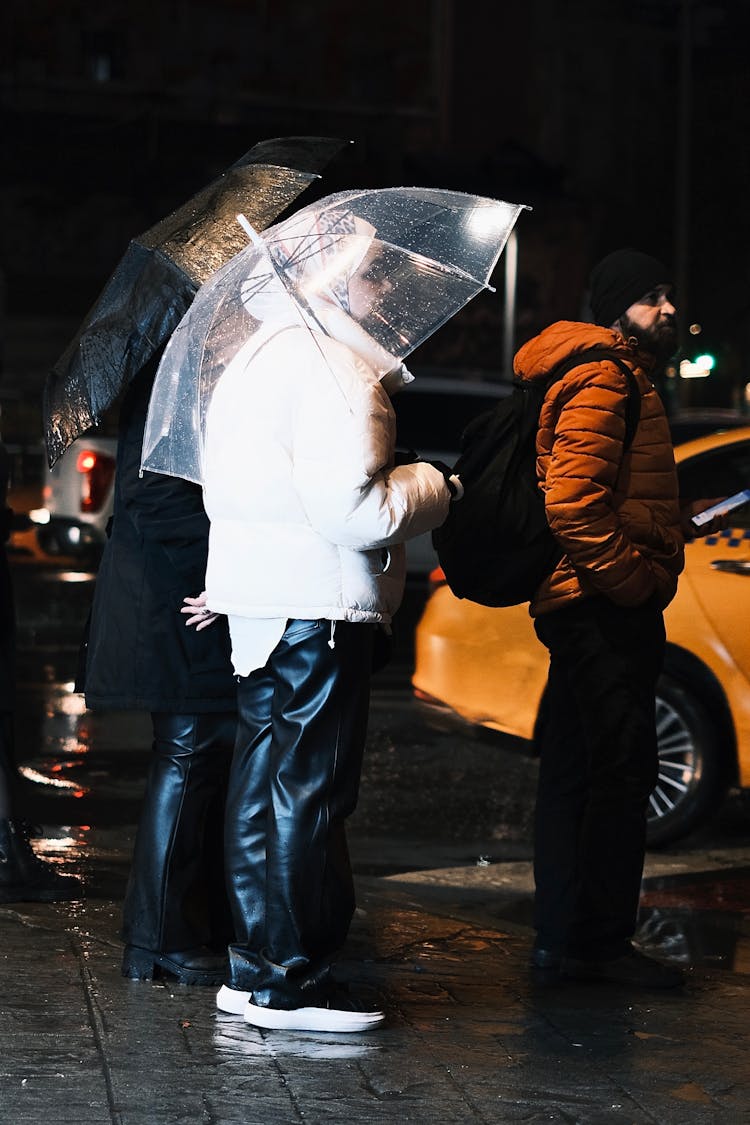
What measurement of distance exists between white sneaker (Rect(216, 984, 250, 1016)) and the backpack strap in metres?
→ 1.72

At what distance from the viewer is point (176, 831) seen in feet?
16.1

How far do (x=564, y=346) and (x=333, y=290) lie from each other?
888mm

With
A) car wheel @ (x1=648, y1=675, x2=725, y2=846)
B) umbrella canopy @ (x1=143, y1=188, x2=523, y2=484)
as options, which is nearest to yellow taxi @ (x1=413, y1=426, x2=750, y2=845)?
car wheel @ (x1=648, y1=675, x2=725, y2=846)

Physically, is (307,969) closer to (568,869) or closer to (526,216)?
(568,869)

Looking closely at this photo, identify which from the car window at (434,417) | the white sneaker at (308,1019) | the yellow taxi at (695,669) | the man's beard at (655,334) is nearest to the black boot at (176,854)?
the white sneaker at (308,1019)

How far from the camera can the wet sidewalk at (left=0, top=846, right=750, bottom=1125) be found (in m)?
3.98

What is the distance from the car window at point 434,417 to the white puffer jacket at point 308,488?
10961 mm

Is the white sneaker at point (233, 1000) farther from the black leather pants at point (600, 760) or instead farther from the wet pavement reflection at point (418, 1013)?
the black leather pants at point (600, 760)

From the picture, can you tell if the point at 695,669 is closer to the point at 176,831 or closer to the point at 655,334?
the point at 655,334

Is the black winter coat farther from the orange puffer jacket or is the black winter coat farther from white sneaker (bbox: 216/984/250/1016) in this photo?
the orange puffer jacket

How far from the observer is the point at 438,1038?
179 inches

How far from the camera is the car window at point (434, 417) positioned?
1548 centimetres

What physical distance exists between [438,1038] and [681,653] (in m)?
3.21

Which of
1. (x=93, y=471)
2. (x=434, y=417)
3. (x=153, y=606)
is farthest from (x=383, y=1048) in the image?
(x=93, y=471)
